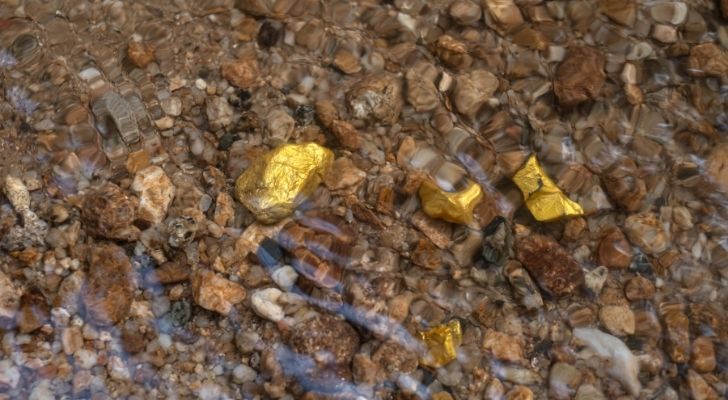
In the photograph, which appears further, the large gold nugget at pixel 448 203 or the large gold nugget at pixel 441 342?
the large gold nugget at pixel 448 203

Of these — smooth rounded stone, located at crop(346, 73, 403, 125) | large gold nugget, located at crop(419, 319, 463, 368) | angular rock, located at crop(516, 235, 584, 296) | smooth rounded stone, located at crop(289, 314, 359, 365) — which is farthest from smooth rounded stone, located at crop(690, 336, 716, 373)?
smooth rounded stone, located at crop(346, 73, 403, 125)

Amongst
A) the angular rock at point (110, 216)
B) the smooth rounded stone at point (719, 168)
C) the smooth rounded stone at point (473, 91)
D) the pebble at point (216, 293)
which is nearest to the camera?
the pebble at point (216, 293)

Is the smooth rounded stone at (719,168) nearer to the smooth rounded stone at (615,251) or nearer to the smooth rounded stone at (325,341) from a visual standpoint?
the smooth rounded stone at (615,251)

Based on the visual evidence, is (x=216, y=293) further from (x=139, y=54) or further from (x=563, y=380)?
(x=563, y=380)

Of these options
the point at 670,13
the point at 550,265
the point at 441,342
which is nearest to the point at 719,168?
the point at 670,13

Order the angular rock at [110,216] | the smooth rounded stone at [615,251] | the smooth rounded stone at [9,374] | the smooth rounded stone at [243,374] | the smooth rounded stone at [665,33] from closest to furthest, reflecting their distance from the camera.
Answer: the smooth rounded stone at [9,374] < the smooth rounded stone at [243,374] < the angular rock at [110,216] < the smooth rounded stone at [615,251] < the smooth rounded stone at [665,33]

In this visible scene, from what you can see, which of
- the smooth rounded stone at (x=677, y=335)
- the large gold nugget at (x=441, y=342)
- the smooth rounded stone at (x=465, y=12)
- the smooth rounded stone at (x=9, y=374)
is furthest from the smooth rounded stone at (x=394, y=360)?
the smooth rounded stone at (x=465, y=12)

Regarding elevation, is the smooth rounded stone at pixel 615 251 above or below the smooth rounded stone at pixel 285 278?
above

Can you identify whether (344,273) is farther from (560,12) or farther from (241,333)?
(560,12)
